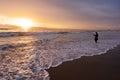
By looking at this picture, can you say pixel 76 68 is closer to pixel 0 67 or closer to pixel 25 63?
A: pixel 25 63

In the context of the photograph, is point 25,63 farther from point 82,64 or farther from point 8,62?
point 82,64

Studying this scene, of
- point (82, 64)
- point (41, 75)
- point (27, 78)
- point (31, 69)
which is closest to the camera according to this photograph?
point (27, 78)

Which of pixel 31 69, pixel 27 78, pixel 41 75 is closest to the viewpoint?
pixel 27 78

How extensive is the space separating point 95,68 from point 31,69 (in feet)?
11.2

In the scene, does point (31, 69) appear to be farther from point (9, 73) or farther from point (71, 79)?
point (71, 79)

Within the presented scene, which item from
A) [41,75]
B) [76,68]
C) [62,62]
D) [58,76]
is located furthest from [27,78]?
[62,62]

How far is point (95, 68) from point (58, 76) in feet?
8.43

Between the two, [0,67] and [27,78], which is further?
[0,67]

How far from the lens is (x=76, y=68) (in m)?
10.1

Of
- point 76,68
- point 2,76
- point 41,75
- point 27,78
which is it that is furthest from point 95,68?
point 2,76

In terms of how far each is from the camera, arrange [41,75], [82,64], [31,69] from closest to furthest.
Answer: [41,75] → [31,69] → [82,64]

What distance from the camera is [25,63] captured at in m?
10.5

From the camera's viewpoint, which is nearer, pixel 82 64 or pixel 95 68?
pixel 95 68

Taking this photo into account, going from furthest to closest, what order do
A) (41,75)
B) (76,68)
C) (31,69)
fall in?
(76,68) → (31,69) → (41,75)
